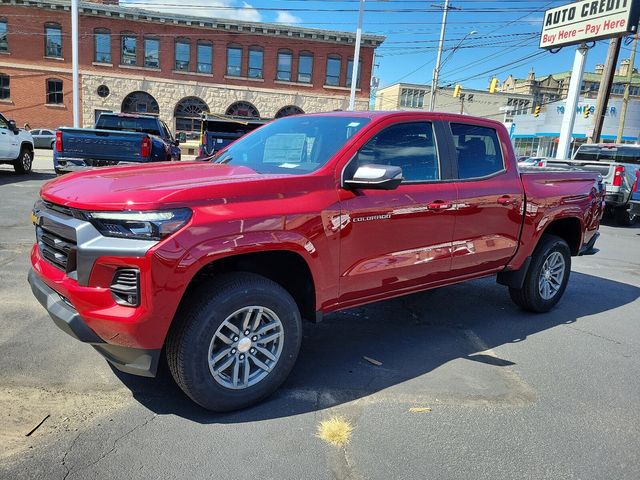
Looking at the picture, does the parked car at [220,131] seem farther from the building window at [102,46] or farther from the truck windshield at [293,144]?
the building window at [102,46]

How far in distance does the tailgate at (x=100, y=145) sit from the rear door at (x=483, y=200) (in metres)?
7.36

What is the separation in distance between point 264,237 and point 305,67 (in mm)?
35467

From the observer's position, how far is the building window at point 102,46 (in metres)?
33.2

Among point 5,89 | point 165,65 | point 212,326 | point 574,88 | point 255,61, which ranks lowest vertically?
point 212,326

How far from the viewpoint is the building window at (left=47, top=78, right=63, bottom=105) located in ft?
109

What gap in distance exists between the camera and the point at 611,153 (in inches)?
588

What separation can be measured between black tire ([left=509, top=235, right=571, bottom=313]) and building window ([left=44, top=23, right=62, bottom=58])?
36990 millimetres

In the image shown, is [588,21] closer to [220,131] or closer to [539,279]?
[220,131]

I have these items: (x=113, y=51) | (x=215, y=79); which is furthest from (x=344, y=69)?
(x=113, y=51)

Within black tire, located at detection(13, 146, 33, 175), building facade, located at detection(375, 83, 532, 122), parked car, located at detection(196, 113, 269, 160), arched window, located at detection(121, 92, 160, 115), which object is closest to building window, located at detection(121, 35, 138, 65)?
arched window, located at detection(121, 92, 160, 115)

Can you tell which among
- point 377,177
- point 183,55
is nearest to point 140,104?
point 183,55

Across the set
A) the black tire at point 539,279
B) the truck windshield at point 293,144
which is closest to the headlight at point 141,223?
the truck windshield at point 293,144

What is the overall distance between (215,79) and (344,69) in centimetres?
955

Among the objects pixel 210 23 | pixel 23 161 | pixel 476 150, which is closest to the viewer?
pixel 476 150
